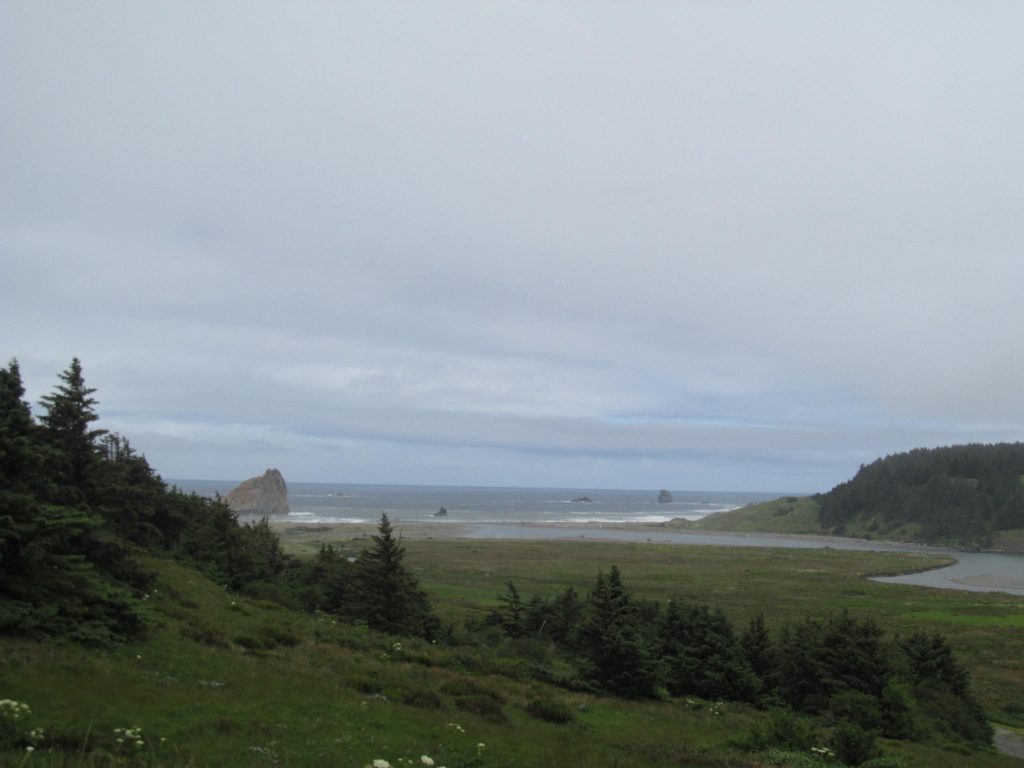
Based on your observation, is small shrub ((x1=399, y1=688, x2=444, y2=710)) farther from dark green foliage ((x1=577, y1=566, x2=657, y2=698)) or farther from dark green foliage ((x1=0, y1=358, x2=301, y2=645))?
dark green foliage ((x1=577, y1=566, x2=657, y2=698))

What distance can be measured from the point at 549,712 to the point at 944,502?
19220 centimetres

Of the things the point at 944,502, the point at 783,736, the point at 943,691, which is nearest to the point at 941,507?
the point at 944,502

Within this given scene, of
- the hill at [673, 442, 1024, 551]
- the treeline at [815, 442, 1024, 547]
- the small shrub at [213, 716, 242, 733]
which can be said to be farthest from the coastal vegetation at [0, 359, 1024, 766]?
the treeline at [815, 442, 1024, 547]

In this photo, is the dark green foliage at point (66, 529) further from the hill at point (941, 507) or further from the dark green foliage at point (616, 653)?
the hill at point (941, 507)

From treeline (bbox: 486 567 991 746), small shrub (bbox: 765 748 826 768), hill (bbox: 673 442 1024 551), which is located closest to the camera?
small shrub (bbox: 765 748 826 768)

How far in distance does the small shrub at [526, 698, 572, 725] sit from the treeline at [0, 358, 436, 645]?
11.3 meters

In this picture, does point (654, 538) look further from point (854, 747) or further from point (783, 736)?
point (854, 747)

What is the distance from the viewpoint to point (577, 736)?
53.7ft

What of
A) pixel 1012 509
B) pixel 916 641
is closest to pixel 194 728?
pixel 916 641

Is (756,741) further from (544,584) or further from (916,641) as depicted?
(544,584)

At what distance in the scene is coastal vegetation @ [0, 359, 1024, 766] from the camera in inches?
460

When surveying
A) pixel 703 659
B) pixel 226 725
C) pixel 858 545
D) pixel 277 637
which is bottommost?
pixel 858 545

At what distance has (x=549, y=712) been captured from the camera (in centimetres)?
1852

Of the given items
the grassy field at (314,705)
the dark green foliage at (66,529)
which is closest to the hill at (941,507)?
the grassy field at (314,705)
